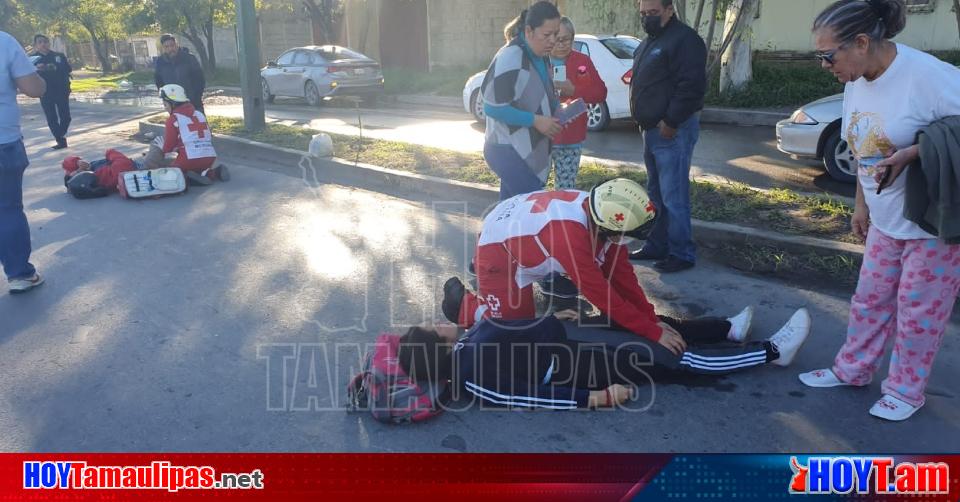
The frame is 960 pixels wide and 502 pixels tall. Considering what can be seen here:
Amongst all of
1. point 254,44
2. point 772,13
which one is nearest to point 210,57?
point 254,44

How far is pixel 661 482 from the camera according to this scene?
9.48 ft

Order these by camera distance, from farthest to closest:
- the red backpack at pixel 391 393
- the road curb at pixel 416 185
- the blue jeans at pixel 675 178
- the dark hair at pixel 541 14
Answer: the road curb at pixel 416 185 → the blue jeans at pixel 675 178 → the dark hair at pixel 541 14 → the red backpack at pixel 391 393

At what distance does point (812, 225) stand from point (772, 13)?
520 inches

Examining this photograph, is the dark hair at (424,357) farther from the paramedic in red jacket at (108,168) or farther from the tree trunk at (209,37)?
the tree trunk at (209,37)

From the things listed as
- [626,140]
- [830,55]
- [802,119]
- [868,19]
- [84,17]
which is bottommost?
[626,140]

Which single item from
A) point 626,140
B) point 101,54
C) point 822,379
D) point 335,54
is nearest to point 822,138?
point 626,140

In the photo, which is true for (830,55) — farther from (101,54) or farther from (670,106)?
(101,54)

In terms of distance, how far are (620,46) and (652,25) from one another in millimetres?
7111

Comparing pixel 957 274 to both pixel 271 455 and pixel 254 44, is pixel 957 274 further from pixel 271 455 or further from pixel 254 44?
pixel 254 44

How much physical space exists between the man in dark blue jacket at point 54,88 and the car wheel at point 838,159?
11.4 m

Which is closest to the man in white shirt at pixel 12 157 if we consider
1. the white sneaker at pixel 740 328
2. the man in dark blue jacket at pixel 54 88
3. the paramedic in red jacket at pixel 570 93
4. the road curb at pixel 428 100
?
the paramedic in red jacket at pixel 570 93

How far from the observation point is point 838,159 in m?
7.51

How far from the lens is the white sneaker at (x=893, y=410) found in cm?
319

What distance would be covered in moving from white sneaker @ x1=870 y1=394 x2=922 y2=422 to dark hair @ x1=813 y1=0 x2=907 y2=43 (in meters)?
1.58
